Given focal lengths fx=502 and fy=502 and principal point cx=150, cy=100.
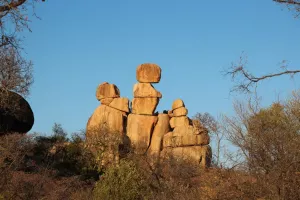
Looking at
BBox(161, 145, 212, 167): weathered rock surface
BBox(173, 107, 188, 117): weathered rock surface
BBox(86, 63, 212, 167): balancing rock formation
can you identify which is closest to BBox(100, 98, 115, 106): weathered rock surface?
BBox(86, 63, 212, 167): balancing rock formation

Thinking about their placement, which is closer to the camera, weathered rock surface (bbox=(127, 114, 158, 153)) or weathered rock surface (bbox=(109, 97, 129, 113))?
weathered rock surface (bbox=(127, 114, 158, 153))

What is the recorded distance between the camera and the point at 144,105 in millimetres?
31484

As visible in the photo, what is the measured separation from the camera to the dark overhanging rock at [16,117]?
85.4 feet

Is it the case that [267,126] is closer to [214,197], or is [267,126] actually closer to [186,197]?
[214,197]

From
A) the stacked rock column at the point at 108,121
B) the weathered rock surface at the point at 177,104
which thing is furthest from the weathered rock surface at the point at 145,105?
the weathered rock surface at the point at 177,104

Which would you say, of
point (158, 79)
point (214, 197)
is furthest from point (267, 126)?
point (158, 79)

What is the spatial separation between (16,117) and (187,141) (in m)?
9.96

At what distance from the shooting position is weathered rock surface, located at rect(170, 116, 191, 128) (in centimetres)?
3108

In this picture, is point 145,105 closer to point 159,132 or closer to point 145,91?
point 145,91

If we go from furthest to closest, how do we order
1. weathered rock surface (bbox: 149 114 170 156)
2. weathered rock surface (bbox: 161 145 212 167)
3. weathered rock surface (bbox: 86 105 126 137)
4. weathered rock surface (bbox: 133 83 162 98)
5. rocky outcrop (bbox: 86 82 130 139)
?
weathered rock surface (bbox: 133 83 162 98) < weathered rock surface (bbox: 149 114 170 156) < weathered rock surface (bbox: 86 105 126 137) < rocky outcrop (bbox: 86 82 130 139) < weathered rock surface (bbox: 161 145 212 167)

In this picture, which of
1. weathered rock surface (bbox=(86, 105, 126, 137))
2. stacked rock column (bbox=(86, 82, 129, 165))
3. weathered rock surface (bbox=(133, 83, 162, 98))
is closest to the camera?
stacked rock column (bbox=(86, 82, 129, 165))

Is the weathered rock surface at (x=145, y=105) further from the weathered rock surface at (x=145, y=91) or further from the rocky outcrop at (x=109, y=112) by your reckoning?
the rocky outcrop at (x=109, y=112)

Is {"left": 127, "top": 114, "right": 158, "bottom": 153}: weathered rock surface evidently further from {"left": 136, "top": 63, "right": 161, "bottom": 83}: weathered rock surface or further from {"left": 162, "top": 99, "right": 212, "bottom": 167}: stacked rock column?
{"left": 136, "top": 63, "right": 161, "bottom": 83}: weathered rock surface

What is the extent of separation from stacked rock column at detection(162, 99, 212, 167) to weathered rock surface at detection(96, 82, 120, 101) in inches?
174
